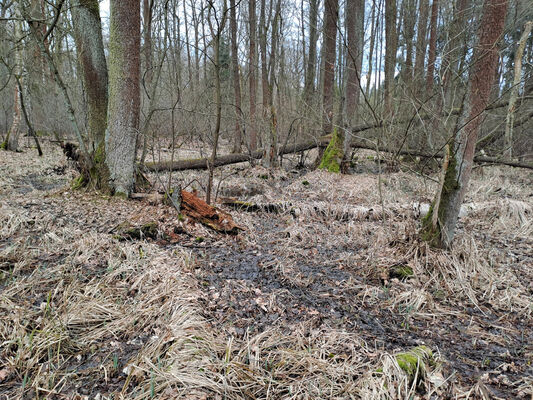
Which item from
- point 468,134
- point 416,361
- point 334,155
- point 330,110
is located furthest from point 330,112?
point 416,361

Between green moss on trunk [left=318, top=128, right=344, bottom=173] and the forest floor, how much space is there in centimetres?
432

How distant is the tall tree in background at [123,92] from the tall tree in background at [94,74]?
35 centimetres

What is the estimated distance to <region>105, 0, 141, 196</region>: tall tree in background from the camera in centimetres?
528

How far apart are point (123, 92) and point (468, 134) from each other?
17.0 feet

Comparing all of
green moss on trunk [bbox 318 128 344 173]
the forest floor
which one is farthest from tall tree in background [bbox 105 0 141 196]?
green moss on trunk [bbox 318 128 344 173]

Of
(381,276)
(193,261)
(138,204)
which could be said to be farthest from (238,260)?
(138,204)

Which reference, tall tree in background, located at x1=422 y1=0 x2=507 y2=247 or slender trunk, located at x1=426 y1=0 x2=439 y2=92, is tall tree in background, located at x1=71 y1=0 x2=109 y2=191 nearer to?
tall tree in background, located at x1=422 y1=0 x2=507 y2=247

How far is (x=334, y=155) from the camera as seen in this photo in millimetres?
9359

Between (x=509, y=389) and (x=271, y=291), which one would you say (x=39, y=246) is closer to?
(x=271, y=291)

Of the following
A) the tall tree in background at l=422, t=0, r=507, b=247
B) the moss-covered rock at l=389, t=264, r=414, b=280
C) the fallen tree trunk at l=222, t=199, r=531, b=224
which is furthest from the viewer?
the fallen tree trunk at l=222, t=199, r=531, b=224

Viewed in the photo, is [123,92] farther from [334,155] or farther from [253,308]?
[334,155]

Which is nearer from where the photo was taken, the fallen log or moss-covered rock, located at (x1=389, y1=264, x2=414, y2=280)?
moss-covered rock, located at (x1=389, y1=264, x2=414, y2=280)

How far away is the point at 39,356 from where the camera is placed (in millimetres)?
2090

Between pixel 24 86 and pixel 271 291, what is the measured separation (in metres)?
13.5
